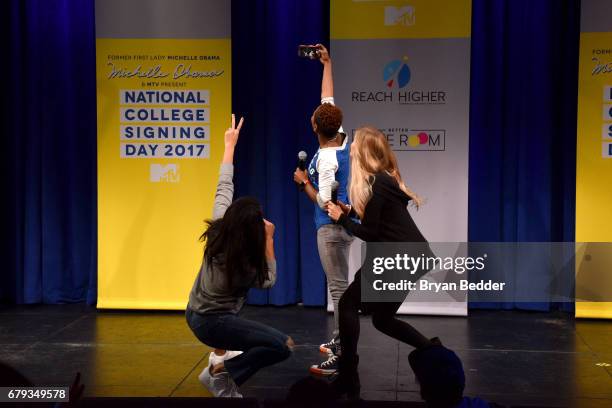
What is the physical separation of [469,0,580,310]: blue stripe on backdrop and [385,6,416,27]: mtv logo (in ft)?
2.21

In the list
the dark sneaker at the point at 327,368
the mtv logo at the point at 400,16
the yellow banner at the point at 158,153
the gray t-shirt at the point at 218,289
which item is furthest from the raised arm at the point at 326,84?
the dark sneaker at the point at 327,368

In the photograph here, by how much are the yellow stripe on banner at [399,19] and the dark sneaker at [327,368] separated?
8.23ft

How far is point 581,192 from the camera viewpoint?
6.08m

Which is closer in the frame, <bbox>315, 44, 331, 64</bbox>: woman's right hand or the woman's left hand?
the woman's left hand

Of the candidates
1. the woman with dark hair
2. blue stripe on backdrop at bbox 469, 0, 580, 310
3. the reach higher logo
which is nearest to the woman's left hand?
the woman with dark hair

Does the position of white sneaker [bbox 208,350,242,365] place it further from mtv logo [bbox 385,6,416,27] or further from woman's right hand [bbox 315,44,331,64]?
mtv logo [bbox 385,6,416,27]

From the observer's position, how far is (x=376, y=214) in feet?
13.5

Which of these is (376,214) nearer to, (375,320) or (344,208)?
(344,208)

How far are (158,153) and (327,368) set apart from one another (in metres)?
2.34

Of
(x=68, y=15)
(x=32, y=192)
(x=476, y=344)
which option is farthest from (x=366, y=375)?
(x=68, y=15)

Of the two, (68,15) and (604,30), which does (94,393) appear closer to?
(68,15)

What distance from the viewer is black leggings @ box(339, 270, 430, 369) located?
4.22 m

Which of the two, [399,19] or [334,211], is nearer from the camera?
[334,211]

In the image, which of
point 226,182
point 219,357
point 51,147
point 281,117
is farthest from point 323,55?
point 51,147
